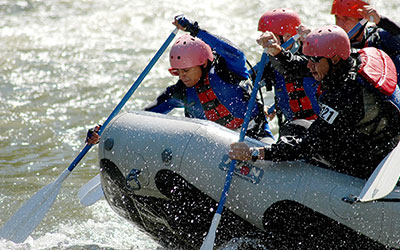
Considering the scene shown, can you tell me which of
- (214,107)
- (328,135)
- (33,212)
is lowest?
(33,212)

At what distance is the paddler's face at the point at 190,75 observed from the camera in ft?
17.3

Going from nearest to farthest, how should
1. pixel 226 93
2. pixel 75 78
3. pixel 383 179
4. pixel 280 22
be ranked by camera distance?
pixel 383 179 < pixel 226 93 < pixel 280 22 < pixel 75 78

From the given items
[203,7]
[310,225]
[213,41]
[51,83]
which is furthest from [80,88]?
[310,225]

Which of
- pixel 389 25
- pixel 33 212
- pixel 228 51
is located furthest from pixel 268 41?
pixel 33 212

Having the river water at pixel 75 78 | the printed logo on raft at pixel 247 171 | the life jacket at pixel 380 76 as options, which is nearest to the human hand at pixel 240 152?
the printed logo on raft at pixel 247 171

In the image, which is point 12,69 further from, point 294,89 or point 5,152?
point 294,89

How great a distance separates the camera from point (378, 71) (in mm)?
4230

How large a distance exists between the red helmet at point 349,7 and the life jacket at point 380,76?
1.12 meters

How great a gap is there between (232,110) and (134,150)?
104cm

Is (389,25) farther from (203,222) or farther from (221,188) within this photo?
(203,222)

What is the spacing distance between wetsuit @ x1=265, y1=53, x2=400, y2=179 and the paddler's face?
1239mm

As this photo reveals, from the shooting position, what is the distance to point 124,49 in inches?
474

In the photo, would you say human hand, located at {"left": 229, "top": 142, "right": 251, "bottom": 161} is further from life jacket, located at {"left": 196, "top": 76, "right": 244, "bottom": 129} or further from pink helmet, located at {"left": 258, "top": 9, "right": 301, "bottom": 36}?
pink helmet, located at {"left": 258, "top": 9, "right": 301, "bottom": 36}

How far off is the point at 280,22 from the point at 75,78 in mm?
5916
